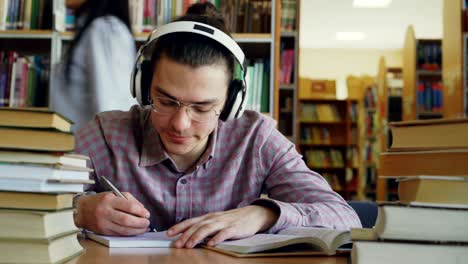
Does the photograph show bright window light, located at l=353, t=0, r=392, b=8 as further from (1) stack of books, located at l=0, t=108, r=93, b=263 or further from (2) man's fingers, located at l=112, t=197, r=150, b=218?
(1) stack of books, located at l=0, t=108, r=93, b=263

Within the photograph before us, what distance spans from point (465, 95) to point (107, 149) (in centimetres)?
350

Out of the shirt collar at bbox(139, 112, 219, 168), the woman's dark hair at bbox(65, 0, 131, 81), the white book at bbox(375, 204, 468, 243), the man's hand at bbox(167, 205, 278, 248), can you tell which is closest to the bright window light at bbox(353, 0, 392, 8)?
the woman's dark hair at bbox(65, 0, 131, 81)

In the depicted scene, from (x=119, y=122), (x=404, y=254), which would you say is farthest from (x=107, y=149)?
(x=404, y=254)

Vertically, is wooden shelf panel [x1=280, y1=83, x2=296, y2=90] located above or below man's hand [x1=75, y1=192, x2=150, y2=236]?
above

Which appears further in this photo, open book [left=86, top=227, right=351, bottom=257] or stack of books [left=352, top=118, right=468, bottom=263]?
open book [left=86, top=227, right=351, bottom=257]

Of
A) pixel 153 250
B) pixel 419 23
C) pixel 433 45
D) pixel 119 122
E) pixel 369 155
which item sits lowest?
pixel 369 155

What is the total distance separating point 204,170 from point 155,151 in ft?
0.37

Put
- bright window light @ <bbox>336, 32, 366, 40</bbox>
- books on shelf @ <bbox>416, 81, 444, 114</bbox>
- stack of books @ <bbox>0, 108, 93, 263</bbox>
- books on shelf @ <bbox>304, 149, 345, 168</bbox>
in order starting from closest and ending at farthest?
stack of books @ <bbox>0, 108, 93, 263</bbox>
books on shelf @ <bbox>416, 81, 444, 114</bbox>
books on shelf @ <bbox>304, 149, 345, 168</bbox>
bright window light @ <bbox>336, 32, 366, 40</bbox>

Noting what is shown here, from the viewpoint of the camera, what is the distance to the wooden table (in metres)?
0.73

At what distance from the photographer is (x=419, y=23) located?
8.62 meters

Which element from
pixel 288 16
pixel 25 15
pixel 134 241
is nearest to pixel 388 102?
pixel 288 16

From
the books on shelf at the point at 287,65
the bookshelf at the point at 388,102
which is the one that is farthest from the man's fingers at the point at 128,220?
the bookshelf at the point at 388,102

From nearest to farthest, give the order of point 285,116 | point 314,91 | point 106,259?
point 106,259, point 285,116, point 314,91

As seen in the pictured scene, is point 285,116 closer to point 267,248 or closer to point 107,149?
point 107,149
